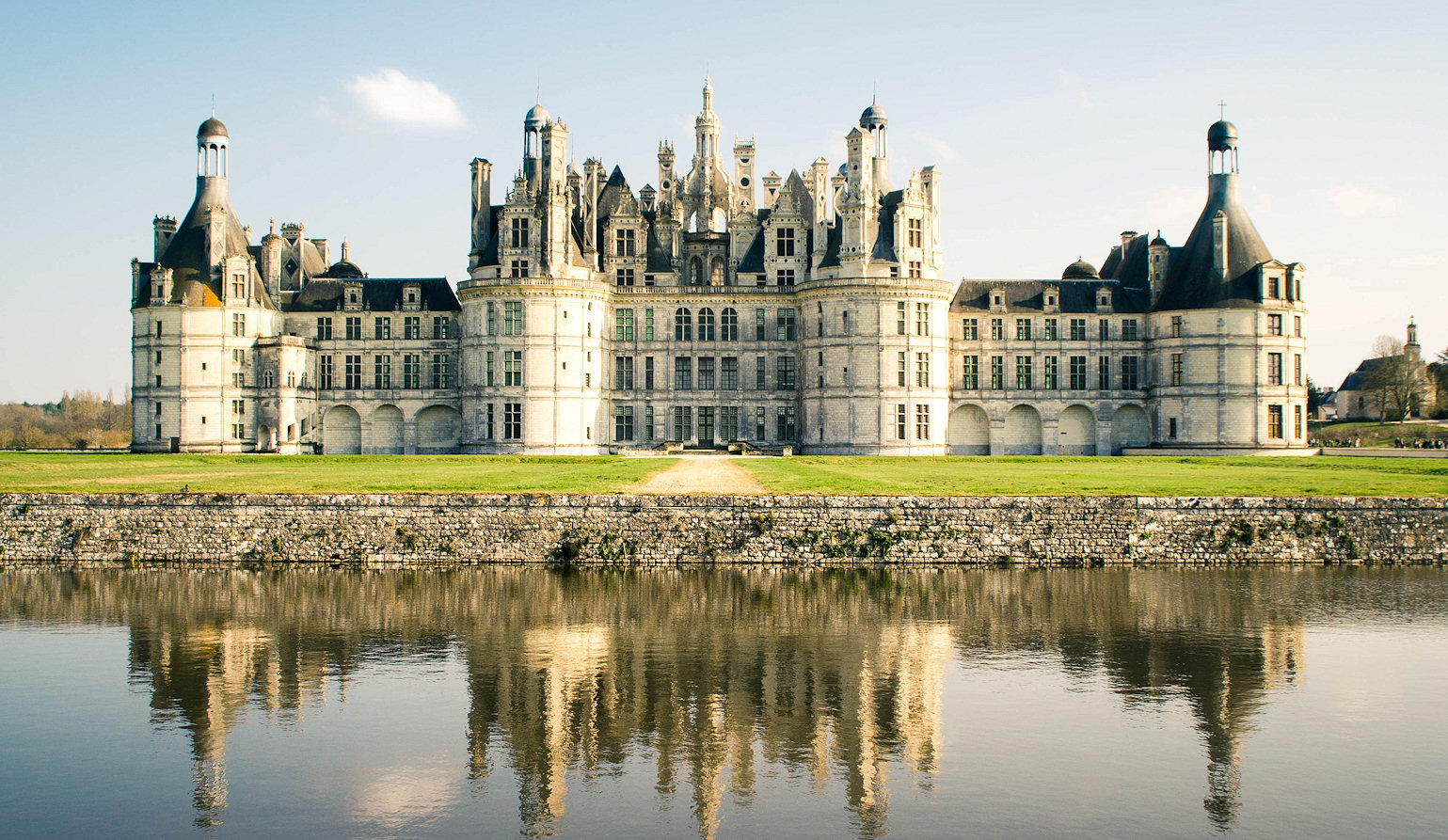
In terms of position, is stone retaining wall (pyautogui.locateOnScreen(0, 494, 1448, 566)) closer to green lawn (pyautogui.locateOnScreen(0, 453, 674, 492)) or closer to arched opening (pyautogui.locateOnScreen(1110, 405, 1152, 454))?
green lawn (pyautogui.locateOnScreen(0, 453, 674, 492))

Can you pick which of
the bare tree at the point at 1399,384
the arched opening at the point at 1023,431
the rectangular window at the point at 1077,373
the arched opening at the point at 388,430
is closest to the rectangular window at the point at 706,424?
the arched opening at the point at 1023,431

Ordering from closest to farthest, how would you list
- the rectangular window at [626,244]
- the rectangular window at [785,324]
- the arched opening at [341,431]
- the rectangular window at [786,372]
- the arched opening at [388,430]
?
the rectangular window at [785,324], the rectangular window at [786,372], the rectangular window at [626,244], the arched opening at [388,430], the arched opening at [341,431]

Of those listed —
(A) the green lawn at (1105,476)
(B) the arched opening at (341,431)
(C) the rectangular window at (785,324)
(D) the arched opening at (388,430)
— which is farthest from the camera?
(B) the arched opening at (341,431)

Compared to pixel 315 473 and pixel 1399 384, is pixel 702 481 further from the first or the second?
pixel 1399 384

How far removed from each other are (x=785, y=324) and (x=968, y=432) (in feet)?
43.2

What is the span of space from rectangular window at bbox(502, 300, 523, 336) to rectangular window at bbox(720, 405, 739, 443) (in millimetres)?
12870

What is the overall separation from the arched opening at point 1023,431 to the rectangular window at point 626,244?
2456 centimetres

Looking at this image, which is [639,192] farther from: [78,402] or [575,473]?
[78,402]

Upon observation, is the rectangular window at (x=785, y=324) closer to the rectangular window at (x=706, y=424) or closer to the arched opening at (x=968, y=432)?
the rectangular window at (x=706, y=424)

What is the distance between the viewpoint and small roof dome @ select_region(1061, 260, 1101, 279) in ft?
251

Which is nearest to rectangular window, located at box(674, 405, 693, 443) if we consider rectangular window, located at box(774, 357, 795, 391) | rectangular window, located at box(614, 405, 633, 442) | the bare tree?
rectangular window, located at box(614, 405, 633, 442)

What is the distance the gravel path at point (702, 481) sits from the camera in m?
35.4

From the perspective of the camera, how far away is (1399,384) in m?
92.6

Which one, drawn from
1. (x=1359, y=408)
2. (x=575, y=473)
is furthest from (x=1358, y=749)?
(x=1359, y=408)
